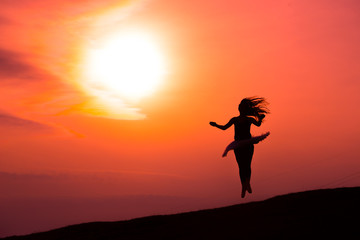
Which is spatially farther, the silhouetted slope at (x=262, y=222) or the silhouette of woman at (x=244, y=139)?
the silhouette of woman at (x=244, y=139)

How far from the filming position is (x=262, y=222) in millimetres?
9602

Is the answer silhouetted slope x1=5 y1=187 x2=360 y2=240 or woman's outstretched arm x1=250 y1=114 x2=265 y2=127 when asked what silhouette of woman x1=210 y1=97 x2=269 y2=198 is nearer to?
woman's outstretched arm x1=250 y1=114 x2=265 y2=127

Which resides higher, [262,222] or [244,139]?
[244,139]

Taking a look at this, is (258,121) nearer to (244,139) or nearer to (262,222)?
(244,139)

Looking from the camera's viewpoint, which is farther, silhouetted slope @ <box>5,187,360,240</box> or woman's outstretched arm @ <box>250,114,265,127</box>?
woman's outstretched arm @ <box>250,114,265,127</box>

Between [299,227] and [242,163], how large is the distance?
180 inches

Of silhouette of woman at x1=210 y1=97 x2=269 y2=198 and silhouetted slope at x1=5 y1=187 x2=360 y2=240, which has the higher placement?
silhouette of woman at x1=210 y1=97 x2=269 y2=198

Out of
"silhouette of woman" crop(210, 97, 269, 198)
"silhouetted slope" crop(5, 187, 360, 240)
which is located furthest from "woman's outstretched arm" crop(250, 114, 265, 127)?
"silhouetted slope" crop(5, 187, 360, 240)

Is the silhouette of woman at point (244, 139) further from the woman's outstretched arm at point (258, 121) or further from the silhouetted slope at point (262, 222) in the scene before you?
the silhouetted slope at point (262, 222)

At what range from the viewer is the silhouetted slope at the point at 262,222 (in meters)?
8.66

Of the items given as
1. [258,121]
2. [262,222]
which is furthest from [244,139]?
[262,222]

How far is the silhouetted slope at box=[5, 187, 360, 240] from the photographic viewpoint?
341 inches

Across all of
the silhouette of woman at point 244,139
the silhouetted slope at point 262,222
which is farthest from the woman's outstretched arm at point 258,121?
the silhouetted slope at point 262,222

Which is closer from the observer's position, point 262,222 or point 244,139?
point 262,222
